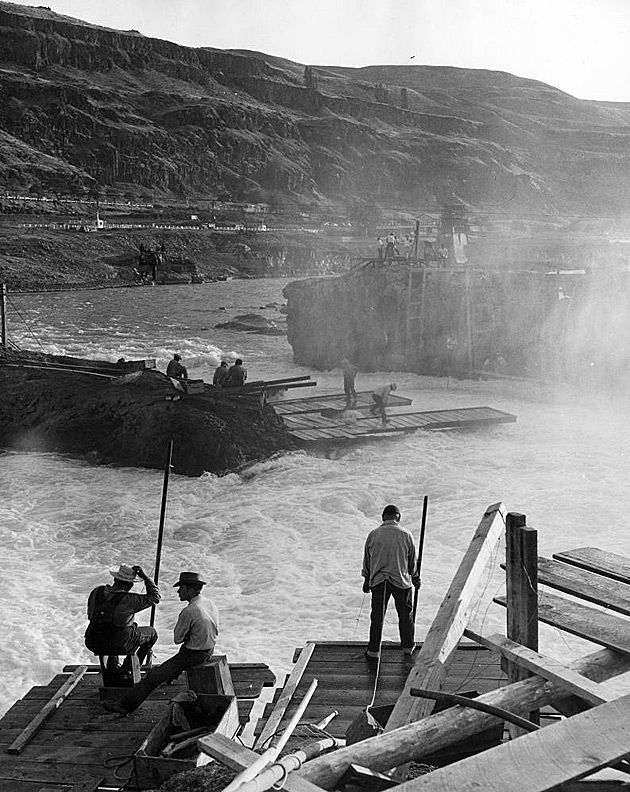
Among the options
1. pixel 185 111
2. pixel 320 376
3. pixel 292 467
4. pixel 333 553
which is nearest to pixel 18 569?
pixel 333 553

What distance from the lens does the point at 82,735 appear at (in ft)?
24.7

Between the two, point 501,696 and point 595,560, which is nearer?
point 501,696

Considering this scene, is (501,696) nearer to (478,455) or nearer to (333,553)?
(333,553)

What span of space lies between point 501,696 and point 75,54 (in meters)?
204

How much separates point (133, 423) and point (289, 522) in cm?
671

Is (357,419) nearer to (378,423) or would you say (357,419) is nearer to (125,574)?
(378,423)

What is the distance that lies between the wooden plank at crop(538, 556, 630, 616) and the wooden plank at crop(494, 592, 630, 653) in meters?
0.09

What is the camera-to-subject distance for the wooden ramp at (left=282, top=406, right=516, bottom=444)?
78.3 feet

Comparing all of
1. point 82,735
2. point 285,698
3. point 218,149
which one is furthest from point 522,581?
point 218,149

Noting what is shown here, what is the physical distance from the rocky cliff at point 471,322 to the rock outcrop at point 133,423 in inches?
556

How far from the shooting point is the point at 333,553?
16.6 m

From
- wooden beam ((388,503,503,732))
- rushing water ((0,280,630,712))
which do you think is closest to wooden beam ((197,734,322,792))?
wooden beam ((388,503,503,732))

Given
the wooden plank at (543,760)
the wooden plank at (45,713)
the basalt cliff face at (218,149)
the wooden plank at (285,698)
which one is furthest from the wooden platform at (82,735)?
the basalt cliff face at (218,149)

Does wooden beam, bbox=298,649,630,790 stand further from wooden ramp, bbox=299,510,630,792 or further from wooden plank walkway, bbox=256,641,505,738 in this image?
wooden plank walkway, bbox=256,641,505,738
